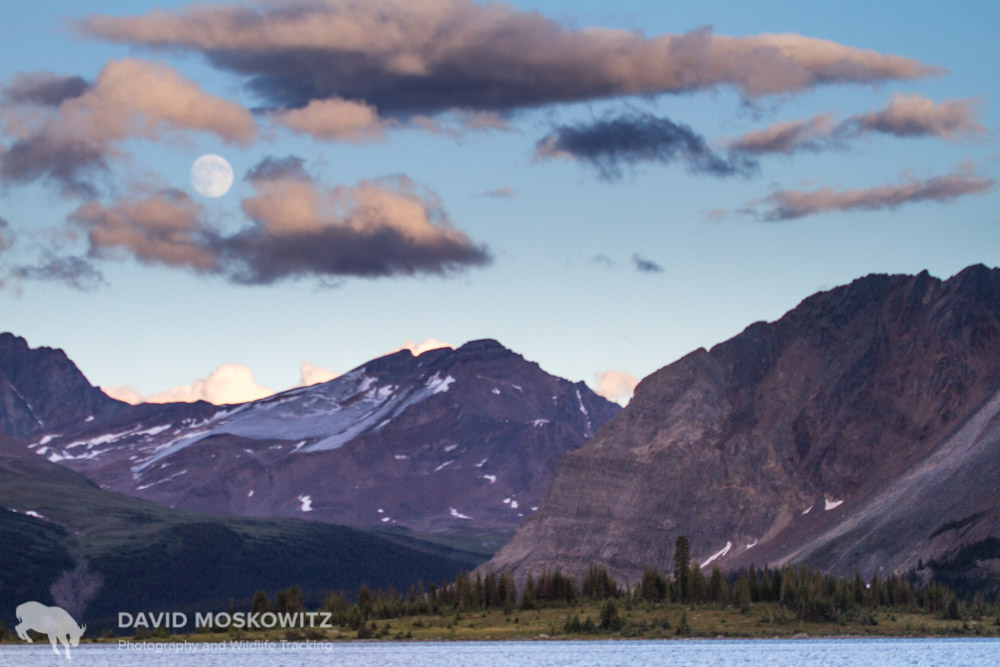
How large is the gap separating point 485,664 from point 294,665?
78.4 feet

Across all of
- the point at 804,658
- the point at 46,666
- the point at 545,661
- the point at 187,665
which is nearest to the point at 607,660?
the point at 545,661

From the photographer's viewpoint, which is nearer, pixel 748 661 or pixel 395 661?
pixel 748 661

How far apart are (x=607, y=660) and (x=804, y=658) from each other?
2475 centimetres

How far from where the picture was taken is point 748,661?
609ft

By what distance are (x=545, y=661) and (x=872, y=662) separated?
40513 millimetres

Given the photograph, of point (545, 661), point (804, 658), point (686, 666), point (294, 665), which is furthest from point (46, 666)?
point (804, 658)

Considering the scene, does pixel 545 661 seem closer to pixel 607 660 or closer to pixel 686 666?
pixel 607 660

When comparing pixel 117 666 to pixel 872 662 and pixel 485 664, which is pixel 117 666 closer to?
pixel 485 664

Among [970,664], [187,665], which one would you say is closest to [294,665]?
[187,665]

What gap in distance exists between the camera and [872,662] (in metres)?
183

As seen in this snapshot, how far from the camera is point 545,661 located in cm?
19375

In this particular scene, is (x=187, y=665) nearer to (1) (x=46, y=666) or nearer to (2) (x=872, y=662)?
(1) (x=46, y=666)

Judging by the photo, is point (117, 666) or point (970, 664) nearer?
point (970, 664)

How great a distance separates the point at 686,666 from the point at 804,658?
18509 millimetres
